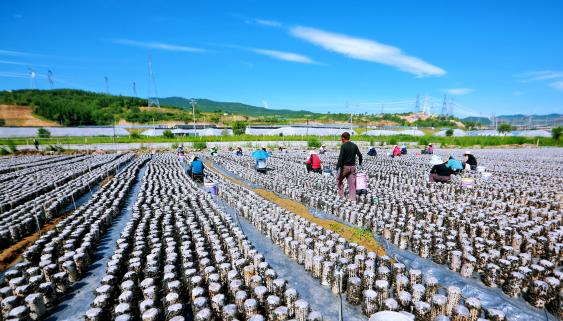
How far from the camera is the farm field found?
10.8 feet

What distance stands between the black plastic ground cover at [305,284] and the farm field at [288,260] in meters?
0.02

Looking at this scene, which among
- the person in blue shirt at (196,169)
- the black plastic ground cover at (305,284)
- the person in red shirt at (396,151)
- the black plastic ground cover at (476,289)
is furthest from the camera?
the person in red shirt at (396,151)

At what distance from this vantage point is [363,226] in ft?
20.7

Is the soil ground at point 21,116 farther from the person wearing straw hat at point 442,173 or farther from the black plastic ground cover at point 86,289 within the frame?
the person wearing straw hat at point 442,173

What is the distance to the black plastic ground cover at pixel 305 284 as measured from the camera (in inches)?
136

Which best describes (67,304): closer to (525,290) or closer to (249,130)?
(525,290)

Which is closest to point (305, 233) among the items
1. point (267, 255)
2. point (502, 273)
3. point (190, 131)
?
point (267, 255)

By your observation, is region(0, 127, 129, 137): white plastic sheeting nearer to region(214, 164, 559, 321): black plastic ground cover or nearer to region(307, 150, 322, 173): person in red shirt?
region(307, 150, 322, 173): person in red shirt

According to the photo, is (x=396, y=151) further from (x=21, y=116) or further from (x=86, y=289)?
(x=21, y=116)

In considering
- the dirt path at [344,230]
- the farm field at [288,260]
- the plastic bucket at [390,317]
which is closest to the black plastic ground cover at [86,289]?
the farm field at [288,260]

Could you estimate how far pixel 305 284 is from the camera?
4.13m

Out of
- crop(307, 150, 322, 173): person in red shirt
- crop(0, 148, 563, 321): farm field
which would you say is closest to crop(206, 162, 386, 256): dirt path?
crop(0, 148, 563, 321): farm field

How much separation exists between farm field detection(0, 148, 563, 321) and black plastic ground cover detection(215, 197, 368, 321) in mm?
21

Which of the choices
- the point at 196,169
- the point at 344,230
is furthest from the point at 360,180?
the point at 196,169
